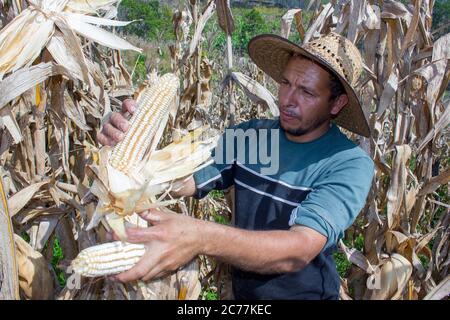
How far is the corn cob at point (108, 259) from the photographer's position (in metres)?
1.36

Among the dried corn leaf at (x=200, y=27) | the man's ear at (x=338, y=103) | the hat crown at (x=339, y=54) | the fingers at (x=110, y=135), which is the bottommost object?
the fingers at (x=110, y=135)

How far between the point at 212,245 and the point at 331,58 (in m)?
0.96

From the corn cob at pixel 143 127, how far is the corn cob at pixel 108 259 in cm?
28

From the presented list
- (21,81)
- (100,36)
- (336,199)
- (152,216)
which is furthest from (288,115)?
(21,81)

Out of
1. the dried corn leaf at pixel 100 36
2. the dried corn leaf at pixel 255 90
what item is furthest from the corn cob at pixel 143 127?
the dried corn leaf at pixel 255 90

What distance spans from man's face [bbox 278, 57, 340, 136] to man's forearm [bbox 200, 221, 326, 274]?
0.59 metres

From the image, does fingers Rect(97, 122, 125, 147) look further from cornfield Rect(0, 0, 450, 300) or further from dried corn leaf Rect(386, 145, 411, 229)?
dried corn leaf Rect(386, 145, 411, 229)

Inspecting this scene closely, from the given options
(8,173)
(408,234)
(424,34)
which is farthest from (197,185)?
(424,34)

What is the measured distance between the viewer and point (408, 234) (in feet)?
7.68

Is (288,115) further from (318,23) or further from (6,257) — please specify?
(6,257)

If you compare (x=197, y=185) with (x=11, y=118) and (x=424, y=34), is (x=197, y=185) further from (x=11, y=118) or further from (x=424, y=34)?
(x=424, y=34)

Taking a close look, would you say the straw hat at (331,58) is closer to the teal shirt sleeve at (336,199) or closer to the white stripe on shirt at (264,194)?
the teal shirt sleeve at (336,199)

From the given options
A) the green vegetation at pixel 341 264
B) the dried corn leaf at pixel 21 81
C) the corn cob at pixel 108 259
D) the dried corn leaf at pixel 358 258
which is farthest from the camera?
the green vegetation at pixel 341 264

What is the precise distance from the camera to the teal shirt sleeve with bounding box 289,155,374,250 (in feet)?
5.60
